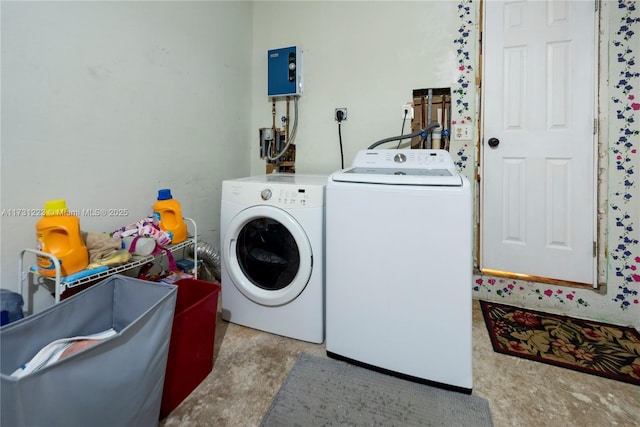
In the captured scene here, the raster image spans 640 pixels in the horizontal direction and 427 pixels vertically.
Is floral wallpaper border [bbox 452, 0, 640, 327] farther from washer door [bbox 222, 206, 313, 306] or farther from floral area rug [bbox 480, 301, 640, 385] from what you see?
washer door [bbox 222, 206, 313, 306]

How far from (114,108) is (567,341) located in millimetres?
2569

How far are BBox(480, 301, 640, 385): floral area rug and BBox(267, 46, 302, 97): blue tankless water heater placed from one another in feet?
6.74

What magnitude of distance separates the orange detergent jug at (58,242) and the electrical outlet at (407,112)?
193 centimetres

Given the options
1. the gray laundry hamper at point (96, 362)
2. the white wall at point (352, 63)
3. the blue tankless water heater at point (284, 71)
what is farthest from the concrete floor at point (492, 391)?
the blue tankless water heater at point (284, 71)

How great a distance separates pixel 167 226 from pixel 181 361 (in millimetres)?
663

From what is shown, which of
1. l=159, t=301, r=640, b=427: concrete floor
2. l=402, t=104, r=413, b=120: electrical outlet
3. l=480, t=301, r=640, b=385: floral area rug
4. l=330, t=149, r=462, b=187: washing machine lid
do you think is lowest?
l=159, t=301, r=640, b=427: concrete floor

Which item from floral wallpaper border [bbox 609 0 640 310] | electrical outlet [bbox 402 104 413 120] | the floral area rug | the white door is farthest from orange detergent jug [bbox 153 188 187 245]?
floral wallpaper border [bbox 609 0 640 310]

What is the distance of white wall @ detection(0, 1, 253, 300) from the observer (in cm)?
114

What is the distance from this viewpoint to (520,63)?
1898mm

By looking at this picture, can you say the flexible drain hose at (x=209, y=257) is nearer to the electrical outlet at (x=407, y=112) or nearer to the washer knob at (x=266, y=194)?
the washer knob at (x=266, y=194)

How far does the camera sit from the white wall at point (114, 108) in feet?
3.74

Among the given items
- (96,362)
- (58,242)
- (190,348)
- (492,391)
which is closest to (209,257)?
(190,348)

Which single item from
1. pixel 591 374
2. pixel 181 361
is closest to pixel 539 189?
pixel 591 374

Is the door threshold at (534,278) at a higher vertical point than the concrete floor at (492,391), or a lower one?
higher
